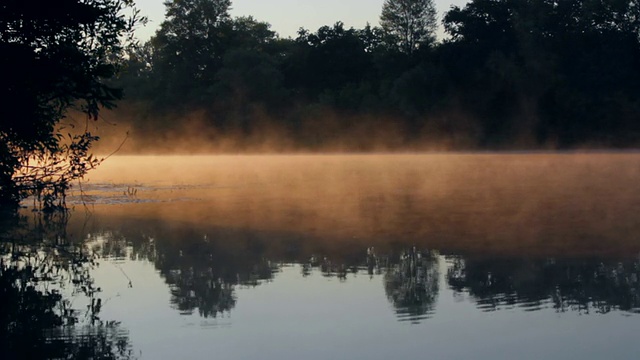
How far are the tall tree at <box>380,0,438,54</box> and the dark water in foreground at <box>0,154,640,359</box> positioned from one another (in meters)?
75.8

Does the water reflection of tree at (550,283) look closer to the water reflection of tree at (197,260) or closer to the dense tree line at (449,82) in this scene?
the water reflection of tree at (197,260)

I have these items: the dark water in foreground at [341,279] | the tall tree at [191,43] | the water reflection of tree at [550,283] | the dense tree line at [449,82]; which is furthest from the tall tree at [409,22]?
the water reflection of tree at [550,283]

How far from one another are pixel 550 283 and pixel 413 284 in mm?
1838

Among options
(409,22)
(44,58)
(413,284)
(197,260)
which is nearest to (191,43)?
(409,22)

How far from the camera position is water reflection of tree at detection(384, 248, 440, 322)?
35.8 feet

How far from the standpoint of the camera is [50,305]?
11391mm

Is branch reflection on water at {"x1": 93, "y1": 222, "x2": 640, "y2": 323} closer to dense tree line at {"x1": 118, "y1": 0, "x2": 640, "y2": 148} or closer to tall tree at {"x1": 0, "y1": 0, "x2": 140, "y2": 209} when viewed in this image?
tall tree at {"x1": 0, "y1": 0, "x2": 140, "y2": 209}

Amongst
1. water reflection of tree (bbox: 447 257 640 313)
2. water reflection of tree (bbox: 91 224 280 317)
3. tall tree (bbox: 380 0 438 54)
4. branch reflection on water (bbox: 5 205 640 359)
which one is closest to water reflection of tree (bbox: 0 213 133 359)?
branch reflection on water (bbox: 5 205 640 359)

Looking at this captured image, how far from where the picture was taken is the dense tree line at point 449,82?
7894 centimetres

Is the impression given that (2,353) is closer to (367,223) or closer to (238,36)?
(367,223)

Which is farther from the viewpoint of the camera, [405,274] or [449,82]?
[449,82]

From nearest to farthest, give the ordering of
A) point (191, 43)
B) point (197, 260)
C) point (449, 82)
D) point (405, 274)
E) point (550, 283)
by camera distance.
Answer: point (550, 283)
point (405, 274)
point (197, 260)
point (449, 82)
point (191, 43)

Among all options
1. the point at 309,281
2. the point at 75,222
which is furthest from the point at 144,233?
the point at 309,281

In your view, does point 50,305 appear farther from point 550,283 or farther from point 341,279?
point 550,283
